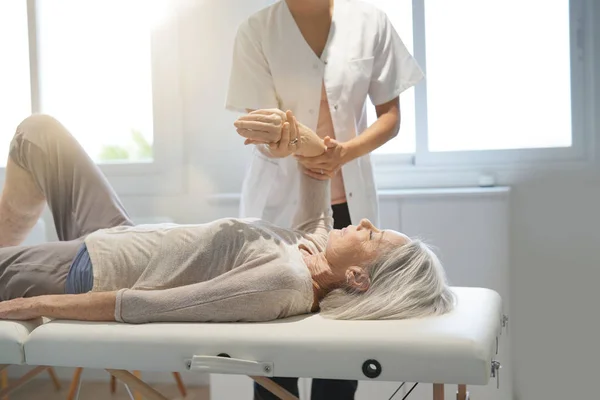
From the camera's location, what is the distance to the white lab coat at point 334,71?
1.96 m

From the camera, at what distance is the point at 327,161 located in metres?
1.76

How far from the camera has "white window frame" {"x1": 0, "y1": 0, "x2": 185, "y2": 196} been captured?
2.80 m

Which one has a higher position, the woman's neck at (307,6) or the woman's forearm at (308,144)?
the woman's neck at (307,6)

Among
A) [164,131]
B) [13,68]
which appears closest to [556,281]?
[164,131]

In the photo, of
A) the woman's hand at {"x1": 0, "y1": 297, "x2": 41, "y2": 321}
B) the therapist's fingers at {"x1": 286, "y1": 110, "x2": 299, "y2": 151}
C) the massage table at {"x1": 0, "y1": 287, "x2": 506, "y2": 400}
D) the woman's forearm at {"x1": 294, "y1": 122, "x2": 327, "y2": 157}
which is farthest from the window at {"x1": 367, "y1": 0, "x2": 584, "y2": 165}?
the woman's hand at {"x1": 0, "y1": 297, "x2": 41, "y2": 321}

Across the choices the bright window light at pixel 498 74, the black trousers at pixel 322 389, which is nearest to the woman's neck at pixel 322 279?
the black trousers at pixel 322 389

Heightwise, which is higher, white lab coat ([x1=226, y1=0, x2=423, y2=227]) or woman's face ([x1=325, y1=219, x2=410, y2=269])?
white lab coat ([x1=226, y1=0, x2=423, y2=227])

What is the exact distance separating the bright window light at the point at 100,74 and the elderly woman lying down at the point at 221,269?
1.14m

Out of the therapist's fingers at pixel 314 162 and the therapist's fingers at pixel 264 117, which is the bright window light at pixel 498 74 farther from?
the therapist's fingers at pixel 264 117

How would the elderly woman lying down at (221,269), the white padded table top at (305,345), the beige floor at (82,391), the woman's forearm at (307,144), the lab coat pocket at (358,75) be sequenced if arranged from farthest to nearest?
the beige floor at (82,391), the lab coat pocket at (358,75), the woman's forearm at (307,144), the elderly woman lying down at (221,269), the white padded table top at (305,345)

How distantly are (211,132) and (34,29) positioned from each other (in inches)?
39.8

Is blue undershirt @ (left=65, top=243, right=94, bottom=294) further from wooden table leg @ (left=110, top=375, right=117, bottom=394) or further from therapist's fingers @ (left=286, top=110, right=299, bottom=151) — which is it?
wooden table leg @ (left=110, top=375, right=117, bottom=394)

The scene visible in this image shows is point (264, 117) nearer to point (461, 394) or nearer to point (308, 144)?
point (308, 144)

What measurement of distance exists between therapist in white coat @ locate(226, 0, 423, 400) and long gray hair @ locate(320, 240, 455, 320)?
47cm
